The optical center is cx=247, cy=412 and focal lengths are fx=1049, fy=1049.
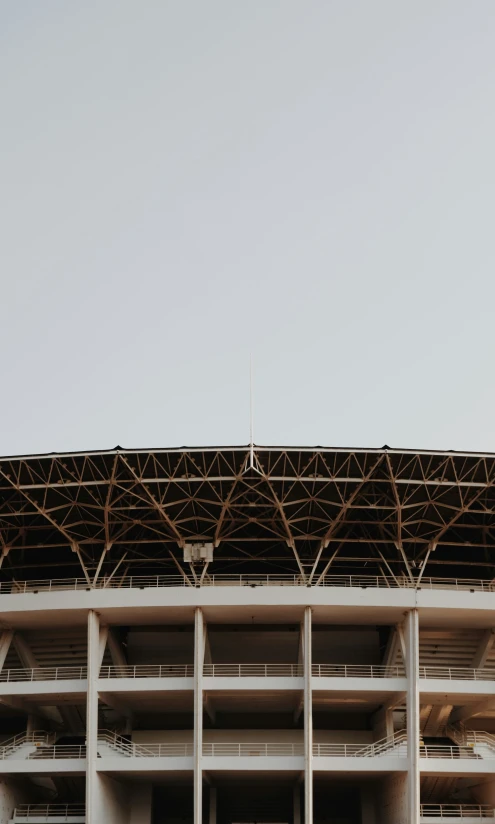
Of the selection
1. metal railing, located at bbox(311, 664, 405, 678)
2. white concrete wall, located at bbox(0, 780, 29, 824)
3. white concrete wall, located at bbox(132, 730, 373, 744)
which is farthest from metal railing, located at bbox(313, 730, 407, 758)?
white concrete wall, located at bbox(0, 780, 29, 824)

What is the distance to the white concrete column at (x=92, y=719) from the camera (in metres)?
51.6

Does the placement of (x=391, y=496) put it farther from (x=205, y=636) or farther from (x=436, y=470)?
(x=205, y=636)

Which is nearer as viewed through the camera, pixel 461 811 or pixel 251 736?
pixel 461 811

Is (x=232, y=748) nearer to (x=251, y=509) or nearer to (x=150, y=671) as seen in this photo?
(x=150, y=671)

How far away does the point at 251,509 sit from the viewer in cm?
5325

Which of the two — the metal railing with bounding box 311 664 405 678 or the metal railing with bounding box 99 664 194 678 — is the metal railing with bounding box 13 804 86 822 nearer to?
the metal railing with bounding box 99 664 194 678

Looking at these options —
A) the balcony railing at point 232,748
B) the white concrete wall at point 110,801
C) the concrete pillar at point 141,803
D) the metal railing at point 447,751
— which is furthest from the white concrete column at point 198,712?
the metal railing at point 447,751

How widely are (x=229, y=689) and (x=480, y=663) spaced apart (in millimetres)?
14447

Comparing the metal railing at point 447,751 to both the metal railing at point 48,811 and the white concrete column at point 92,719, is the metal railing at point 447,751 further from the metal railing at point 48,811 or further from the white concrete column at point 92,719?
the metal railing at point 48,811

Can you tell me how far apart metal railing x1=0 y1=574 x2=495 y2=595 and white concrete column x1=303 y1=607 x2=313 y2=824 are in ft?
8.34

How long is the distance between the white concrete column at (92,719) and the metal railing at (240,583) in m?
2.35

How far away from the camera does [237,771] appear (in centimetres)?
5244

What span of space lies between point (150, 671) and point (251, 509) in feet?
43.2

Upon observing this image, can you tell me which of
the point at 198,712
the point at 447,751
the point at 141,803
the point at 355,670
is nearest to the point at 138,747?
the point at 141,803
